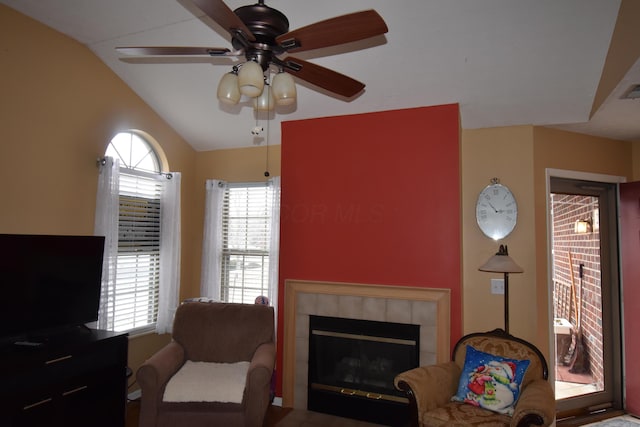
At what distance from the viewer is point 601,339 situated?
3629 mm

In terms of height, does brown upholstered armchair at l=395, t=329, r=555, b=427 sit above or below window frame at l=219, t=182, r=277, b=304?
below

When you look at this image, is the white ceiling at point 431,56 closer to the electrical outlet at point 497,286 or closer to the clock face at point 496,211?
the clock face at point 496,211

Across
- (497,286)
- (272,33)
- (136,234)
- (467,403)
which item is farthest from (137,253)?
(497,286)

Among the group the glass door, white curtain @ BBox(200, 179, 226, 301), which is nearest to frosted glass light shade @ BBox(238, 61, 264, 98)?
white curtain @ BBox(200, 179, 226, 301)

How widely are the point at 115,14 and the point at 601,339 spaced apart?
4703 mm

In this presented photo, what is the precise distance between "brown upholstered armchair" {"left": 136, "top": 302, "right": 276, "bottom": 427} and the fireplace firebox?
481mm

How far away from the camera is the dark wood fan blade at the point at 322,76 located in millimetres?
1791

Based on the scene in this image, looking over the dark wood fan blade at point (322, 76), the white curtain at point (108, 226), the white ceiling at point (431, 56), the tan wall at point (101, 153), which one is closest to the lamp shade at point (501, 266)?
the tan wall at point (101, 153)

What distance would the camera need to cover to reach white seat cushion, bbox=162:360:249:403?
103 inches

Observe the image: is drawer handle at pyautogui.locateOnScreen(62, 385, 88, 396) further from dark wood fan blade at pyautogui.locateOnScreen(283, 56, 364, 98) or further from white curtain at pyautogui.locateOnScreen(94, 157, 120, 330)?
dark wood fan blade at pyautogui.locateOnScreen(283, 56, 364, 98)

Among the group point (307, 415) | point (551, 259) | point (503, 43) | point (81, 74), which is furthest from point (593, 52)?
point (81, 74)

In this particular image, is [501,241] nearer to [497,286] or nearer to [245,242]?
[497,286]

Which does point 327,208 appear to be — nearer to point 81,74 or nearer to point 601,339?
point 81,74

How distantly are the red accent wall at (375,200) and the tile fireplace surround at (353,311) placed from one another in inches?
2.8
